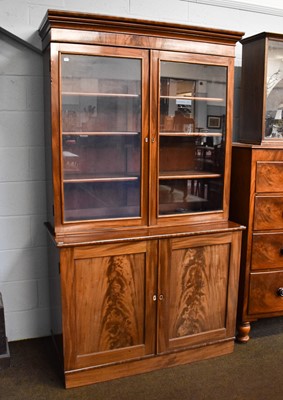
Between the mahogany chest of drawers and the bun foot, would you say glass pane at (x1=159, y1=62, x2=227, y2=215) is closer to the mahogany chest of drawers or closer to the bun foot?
the mahogany chest of drawers

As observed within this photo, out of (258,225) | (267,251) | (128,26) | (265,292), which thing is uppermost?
(128,26)

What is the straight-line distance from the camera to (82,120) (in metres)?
2.36

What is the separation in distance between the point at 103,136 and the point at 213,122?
740 mm

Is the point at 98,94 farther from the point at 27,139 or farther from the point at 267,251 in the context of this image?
the point at 267,251

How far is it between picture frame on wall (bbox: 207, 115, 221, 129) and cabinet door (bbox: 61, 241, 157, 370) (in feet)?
2.88

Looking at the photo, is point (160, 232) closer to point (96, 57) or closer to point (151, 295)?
point (151, 295)

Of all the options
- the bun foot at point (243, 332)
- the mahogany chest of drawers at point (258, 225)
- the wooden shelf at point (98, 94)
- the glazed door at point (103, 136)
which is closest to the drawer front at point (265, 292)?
the mahogany chest of drawers at point (258, 225)

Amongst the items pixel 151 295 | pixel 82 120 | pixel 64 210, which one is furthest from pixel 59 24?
pixel 151 295

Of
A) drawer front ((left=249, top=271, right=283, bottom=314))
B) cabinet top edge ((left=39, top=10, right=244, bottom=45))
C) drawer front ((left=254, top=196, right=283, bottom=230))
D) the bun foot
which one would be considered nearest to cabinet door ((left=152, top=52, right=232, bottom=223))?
cabinet top edge ((left=39, top=10, right=244, bottom=45))

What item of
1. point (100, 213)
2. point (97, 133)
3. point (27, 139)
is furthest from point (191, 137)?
point (27, 139)

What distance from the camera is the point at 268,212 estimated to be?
2.71 metres

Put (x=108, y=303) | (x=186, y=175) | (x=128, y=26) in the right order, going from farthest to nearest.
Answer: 1. (x=186, y=175)
2. (x=108, y=303)
3. (x=128, y=26)

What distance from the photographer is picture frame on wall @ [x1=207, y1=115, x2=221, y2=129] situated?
2639mm

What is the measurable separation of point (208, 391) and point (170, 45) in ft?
6.59
